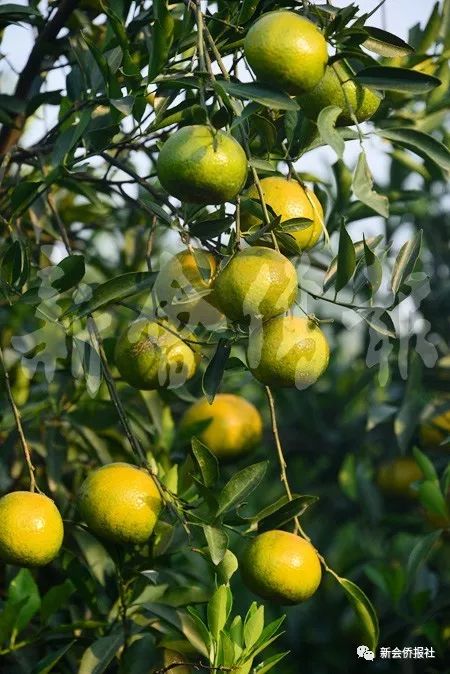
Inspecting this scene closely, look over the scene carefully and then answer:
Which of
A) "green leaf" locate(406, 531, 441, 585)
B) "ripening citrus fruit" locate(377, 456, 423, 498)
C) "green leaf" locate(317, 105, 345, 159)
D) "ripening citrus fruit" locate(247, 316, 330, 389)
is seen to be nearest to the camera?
"green leaf" locate(317, 105, 345, 159)

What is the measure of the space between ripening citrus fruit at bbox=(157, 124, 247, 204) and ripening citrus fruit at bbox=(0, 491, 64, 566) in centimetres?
43

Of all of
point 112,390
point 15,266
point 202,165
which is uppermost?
point 202,165

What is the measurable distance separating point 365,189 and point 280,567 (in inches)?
18.4

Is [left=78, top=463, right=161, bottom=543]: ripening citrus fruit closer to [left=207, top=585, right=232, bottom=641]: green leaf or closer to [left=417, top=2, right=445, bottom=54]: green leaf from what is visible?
[left=207, top=585, right=232, bottom=641]: green leaf

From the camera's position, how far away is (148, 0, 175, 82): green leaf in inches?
43.4

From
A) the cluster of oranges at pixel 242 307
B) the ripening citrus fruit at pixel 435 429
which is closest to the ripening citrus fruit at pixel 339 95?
the cluster of oranges at pixel 242 307

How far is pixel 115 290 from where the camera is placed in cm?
119

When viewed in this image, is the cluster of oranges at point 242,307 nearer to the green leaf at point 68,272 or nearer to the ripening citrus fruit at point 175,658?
the green leaf at point 68,272

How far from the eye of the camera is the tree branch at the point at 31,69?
1522mm

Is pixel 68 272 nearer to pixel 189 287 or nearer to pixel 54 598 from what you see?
pixel 189 287

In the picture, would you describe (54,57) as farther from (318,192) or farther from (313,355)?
(313,355)

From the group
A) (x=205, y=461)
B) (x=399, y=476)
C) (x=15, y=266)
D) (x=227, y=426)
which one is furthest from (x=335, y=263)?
(x=399, y=476)

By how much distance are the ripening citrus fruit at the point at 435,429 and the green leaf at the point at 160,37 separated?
3.57 ft

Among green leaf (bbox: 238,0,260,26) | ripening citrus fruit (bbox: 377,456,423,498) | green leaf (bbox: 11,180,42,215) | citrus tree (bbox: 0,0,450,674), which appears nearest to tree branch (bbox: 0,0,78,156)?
citrus tree (bbox: 0,0,450,674)
